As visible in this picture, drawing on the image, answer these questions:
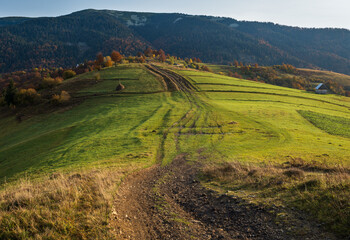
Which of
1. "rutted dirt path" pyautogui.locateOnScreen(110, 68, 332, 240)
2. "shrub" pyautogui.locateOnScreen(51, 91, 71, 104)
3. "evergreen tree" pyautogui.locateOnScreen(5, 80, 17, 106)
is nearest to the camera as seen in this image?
"rutted dirt path" pyautogui.locateOnScreen(110, 68, 332, 240)

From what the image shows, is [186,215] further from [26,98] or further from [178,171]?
[26,98]

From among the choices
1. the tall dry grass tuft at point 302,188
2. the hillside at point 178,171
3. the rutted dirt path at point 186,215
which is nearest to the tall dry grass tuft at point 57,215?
the hillside at point 178,171

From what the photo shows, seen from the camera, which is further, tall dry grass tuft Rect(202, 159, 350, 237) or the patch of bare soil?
the patch of bare soil

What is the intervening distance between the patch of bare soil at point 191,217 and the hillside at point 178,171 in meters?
0.05

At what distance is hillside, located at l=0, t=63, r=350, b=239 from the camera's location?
8.00 metres

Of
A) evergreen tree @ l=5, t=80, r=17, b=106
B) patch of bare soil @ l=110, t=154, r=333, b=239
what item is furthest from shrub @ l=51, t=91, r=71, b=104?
patch of bare soil @ l=110, t=154, r=333, b=239

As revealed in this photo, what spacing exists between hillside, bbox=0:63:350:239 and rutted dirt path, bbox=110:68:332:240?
5 centimetres

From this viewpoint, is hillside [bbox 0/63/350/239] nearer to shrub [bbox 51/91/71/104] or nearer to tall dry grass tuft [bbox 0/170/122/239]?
tall dry grass tuft [bbox 0/170/122/239]

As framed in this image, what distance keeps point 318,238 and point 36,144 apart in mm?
40833

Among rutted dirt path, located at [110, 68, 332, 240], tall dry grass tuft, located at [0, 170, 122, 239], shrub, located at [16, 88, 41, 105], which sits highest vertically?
tall dry grass tuft, located at [0, 170, 122, 239]

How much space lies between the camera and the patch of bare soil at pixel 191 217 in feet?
25.7

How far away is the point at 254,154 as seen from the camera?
75.8 feet

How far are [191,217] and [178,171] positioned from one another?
902 centimetres

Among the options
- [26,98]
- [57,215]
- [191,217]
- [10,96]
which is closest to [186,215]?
[191,217]
